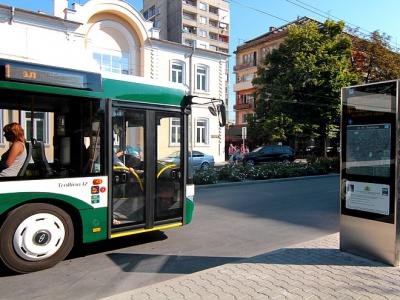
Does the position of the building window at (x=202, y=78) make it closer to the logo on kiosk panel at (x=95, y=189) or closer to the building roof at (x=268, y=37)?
the building roof at (x=268, y=37)

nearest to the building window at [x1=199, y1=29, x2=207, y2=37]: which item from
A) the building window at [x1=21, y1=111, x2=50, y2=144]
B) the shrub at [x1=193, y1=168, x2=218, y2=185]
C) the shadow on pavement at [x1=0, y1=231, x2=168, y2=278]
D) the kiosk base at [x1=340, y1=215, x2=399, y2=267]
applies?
the shrub at [x1=193, y1=168, x2=218, y2=185]

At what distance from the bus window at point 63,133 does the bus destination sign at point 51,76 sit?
0.23 metres

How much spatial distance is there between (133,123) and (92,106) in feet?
2.52

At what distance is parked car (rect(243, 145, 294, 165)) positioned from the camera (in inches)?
1172

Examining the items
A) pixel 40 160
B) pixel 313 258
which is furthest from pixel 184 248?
pixel 40 160

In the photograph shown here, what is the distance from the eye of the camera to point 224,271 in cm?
480

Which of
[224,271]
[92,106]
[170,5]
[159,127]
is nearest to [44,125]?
[92,106]

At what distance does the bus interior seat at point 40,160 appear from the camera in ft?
17.6

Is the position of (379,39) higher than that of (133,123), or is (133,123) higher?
(379,39)

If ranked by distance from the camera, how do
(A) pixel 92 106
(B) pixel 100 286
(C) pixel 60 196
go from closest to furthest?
(B) pixel 100 286 → (C) pixel 60 196 → (A) pixel 92 106

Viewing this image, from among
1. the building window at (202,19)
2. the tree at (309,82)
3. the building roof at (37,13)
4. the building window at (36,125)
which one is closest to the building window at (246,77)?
the building window at (202,19)

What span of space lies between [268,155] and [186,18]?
155 feet

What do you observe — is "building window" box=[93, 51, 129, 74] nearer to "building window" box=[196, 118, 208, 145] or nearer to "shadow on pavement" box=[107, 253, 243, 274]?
"building window" box=[196, 118, 208, 145]

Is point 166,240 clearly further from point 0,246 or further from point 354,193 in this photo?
point 354,193
